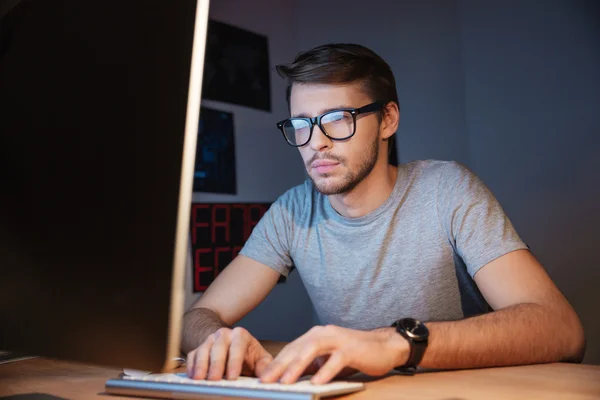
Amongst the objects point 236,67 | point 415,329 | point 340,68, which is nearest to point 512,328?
point 415,329

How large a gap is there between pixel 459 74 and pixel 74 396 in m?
2.77

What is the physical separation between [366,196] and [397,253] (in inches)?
8.1

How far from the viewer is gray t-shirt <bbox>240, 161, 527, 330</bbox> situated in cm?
170

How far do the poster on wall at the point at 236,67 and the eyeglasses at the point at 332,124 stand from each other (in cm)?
110

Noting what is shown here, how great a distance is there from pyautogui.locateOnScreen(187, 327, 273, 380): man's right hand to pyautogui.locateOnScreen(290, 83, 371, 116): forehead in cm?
88

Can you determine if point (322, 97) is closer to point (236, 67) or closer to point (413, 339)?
point (413, 339)

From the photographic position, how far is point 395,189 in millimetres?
1839

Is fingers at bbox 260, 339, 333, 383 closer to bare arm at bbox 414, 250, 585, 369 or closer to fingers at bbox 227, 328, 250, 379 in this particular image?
fingers at bbox 227, 328, 250, 379

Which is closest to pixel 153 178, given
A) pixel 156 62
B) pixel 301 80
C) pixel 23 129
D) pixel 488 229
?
pixel 156 62

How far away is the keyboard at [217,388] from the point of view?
30.8 inches

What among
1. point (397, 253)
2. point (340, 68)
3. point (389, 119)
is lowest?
point (397, 253)

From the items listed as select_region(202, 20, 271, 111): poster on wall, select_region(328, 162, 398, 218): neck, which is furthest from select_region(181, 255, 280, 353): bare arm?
select_region(202, 20, 271, 111): poster on wall

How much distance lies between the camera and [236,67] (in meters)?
3.01

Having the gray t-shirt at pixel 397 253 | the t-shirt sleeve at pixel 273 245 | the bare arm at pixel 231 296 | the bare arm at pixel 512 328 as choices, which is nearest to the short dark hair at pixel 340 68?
the gray t-shirt at pixel 397 253
